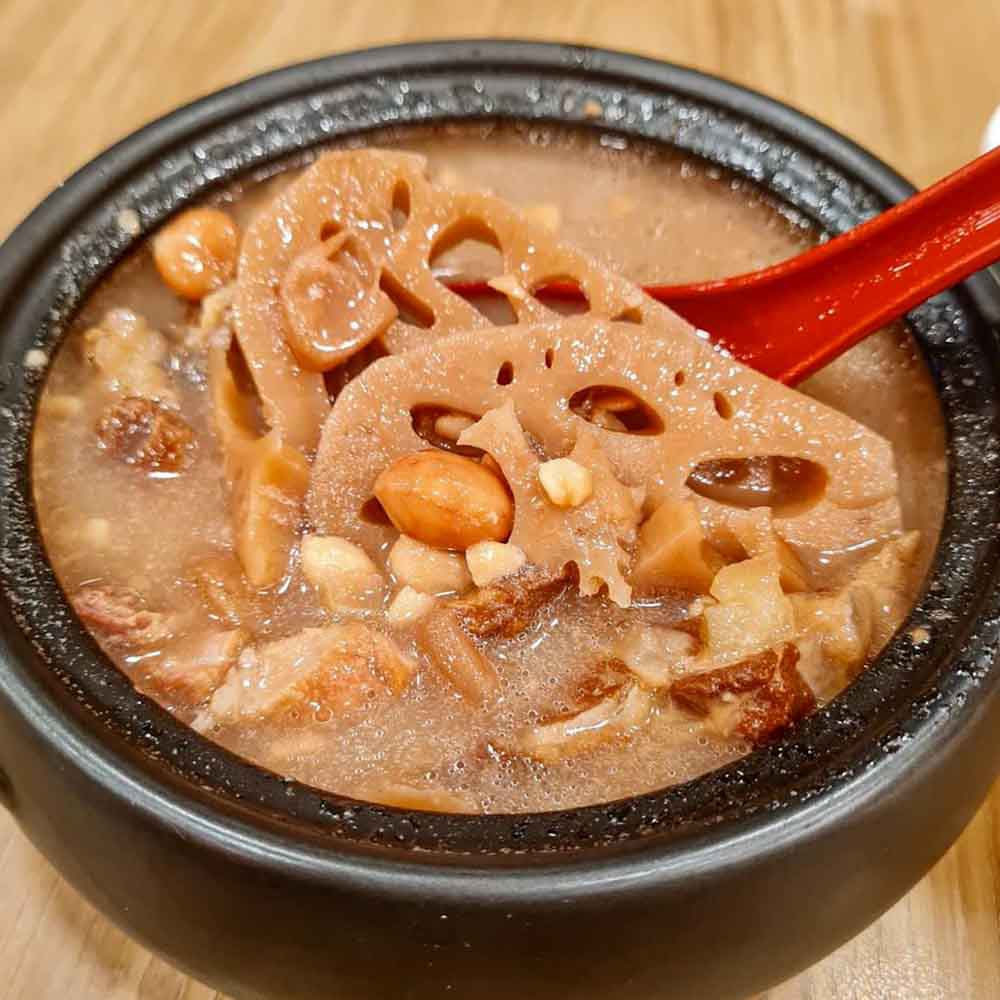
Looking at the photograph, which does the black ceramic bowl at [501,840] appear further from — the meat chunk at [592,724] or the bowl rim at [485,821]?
the meat chunk at [592,724]

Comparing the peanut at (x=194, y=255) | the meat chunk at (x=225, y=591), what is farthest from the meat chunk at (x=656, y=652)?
the peanut at (x=194, y=255)

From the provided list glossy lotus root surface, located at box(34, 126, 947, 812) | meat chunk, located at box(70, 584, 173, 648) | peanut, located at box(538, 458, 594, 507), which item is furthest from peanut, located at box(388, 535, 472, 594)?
meat chunk, located at box(70, 584, 173, 648)

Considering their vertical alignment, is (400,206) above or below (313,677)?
above

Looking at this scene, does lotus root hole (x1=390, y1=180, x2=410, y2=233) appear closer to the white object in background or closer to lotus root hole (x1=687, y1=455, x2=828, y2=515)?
lotus root hole (x1=687, y1=455, x2=828, y2=515)

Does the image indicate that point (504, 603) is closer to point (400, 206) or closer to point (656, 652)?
point (656, 652)

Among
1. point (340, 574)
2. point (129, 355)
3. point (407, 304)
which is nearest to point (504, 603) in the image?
point (340, 574)

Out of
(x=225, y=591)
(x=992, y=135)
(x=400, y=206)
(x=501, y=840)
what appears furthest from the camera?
(x=992, y=135)

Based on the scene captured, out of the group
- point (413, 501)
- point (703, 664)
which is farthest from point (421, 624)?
point (703, 664)
